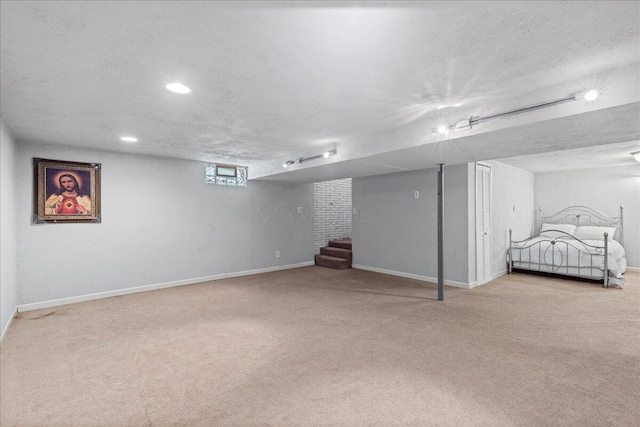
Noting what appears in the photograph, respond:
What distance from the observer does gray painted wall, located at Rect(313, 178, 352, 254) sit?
861 centimetres

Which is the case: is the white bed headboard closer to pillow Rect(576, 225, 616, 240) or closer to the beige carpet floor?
pillow Rect(576, 225, 616, 240)

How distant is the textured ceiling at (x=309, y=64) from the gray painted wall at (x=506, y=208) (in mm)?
2972

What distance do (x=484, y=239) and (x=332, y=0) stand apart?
564 cm

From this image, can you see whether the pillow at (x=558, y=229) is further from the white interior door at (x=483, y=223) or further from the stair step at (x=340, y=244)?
the stair step at (x=340, y=244)

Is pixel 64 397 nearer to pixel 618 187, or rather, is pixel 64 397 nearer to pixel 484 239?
pixel 484 239

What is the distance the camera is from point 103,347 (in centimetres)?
319

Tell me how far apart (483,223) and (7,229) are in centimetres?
730

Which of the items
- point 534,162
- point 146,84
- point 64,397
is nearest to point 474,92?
point 146,84

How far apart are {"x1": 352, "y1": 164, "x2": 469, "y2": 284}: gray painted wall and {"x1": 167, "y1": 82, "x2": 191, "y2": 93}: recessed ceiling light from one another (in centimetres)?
475

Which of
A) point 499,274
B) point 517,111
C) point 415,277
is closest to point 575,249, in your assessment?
point 499,274

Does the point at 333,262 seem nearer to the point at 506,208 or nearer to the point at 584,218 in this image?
the point at 506,208

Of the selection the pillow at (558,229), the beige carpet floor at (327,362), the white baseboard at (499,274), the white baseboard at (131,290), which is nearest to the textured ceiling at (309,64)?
the beige carpet floor at (327,362)

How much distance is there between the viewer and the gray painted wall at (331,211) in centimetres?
861

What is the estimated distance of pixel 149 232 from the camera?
5.59 m
